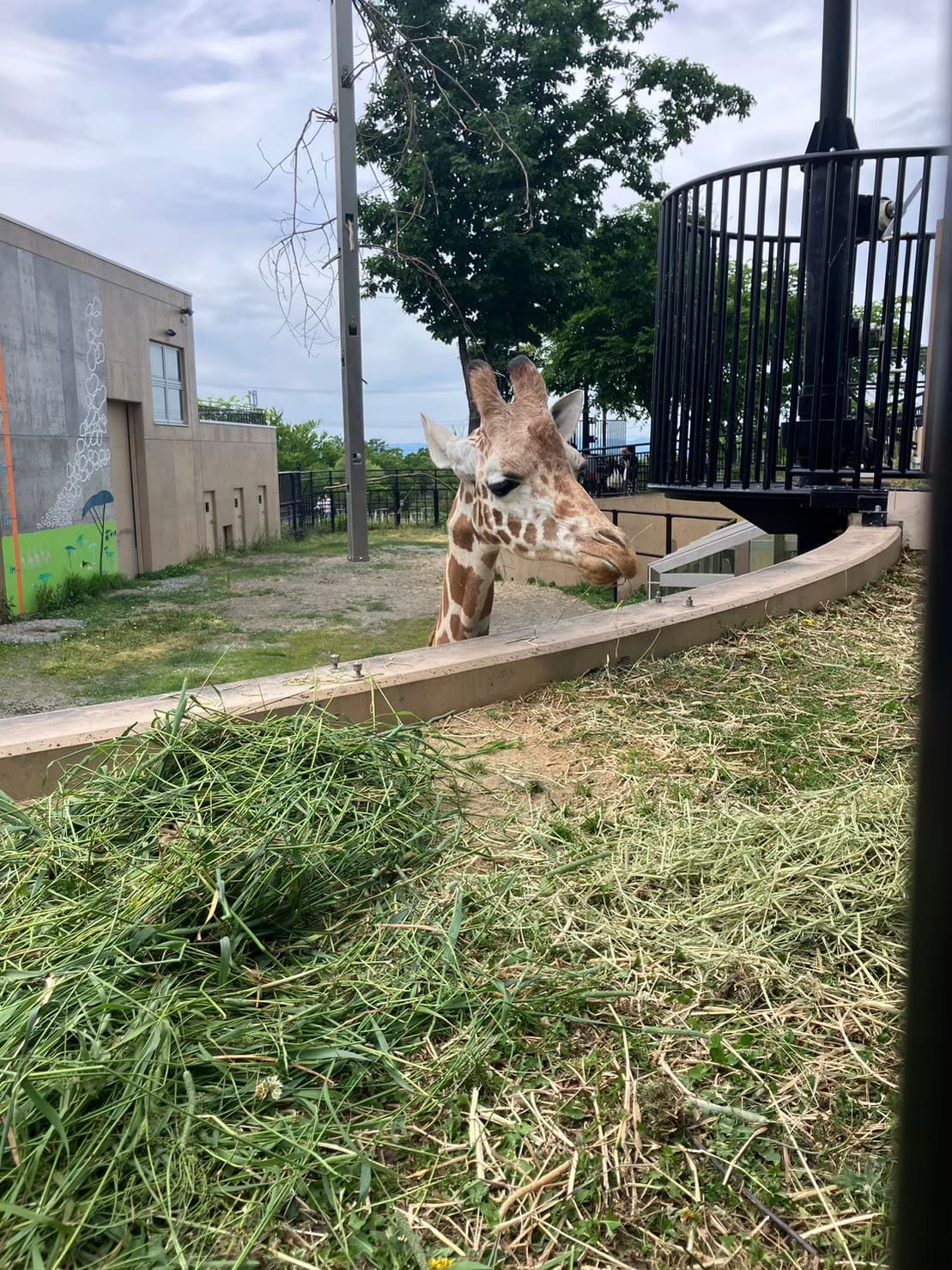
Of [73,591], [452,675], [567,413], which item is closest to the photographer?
[452,675]

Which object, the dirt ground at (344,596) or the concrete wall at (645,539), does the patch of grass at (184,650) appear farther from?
the concrete wall at (645,539)

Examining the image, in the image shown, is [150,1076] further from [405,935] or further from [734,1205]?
[734,1205]

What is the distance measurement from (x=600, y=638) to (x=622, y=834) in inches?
71.8

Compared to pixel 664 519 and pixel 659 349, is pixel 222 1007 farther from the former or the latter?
pixel 664 519

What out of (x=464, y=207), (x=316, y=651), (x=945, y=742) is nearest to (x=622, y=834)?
(x=945, y=742)

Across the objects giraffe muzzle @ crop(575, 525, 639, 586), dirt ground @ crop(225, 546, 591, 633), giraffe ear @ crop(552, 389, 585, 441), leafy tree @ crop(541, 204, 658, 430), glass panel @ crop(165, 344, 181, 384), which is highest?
leafy tree @ crop(541, 204, 658, 430)

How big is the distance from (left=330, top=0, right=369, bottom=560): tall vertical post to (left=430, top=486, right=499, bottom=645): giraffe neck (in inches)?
143

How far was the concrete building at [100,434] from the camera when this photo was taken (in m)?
12.8

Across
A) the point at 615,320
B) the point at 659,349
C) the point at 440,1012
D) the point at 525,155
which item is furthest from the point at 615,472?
the point at 440,1012

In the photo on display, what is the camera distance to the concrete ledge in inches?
128

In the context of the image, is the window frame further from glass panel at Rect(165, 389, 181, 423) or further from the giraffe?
the giraffe

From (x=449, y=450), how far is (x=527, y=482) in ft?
2.22

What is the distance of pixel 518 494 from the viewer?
4902mm

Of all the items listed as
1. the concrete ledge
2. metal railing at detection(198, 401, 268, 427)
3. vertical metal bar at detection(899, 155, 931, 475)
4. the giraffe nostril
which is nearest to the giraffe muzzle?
the giraffe nostril
